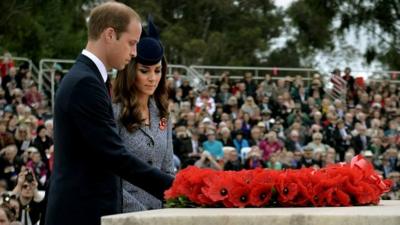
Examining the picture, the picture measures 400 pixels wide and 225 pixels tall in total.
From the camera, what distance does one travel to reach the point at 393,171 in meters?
21.2

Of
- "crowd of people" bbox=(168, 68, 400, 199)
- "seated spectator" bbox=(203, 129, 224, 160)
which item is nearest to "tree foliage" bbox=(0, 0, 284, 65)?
"crowd of people" bbox=(168, 68, 400, 199)

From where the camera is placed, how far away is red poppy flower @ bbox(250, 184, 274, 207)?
441 centimetres

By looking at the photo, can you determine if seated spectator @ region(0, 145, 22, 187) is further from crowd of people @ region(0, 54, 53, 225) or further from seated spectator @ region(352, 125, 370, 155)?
seated spectator @ region(352, 125, 370, 155)

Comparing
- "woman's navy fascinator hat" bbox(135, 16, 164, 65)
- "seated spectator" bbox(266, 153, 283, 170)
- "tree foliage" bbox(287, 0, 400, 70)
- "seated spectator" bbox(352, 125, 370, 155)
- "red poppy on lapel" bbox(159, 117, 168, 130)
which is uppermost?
"tree foliage" bbox(287, 0, 400, 70)

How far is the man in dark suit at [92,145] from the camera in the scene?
5012mm

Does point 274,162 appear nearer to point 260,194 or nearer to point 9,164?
point 9,164

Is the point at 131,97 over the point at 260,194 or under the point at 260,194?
over

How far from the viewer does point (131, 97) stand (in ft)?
19.7

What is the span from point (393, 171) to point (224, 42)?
31.7m

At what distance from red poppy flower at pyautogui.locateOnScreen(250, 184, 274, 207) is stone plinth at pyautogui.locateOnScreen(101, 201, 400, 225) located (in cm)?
32

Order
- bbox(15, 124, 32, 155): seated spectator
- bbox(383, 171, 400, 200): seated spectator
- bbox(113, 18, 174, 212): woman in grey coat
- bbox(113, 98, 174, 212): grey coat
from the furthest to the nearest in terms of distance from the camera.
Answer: bbox(15, 124, 32, 155): seated spectator
bbox(383, 171, 400, 200): seated spectator
bbox(113, 18, 174, 212): woman in grey coat
bbox(113, 98, 174, 212): grey coat

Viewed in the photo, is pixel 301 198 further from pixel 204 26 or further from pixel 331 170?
pixel 204 26

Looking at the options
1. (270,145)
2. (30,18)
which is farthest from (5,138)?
(30,18)

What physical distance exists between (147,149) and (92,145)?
97cm
